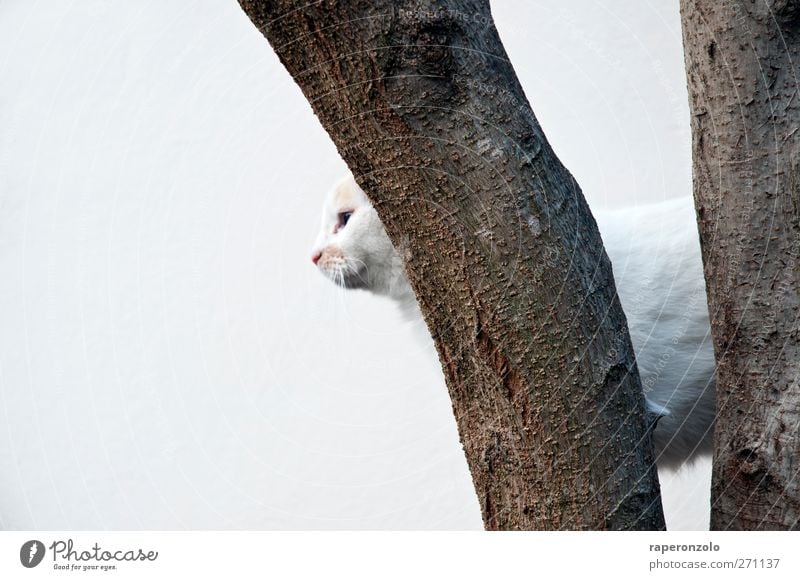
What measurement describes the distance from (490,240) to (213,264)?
1106mm

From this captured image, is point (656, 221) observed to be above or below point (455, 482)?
above

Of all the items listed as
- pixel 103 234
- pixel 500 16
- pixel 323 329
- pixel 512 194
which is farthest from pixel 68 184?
pixel 512 194

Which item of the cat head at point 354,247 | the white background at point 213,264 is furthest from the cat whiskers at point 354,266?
the white background at point 213,264

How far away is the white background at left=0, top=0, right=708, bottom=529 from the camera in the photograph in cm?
150

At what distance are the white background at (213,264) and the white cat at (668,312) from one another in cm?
48

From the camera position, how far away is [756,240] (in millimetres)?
769

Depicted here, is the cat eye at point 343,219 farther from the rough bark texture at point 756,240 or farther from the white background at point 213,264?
the rough bark texture at point 756,240

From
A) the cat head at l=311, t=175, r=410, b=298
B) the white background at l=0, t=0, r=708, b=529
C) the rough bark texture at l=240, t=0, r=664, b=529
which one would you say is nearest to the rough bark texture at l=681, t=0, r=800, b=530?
the rough bark texture at l=240, t=0, r=664, b=529

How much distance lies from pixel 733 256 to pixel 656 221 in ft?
1.08

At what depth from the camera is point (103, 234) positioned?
5.17ft

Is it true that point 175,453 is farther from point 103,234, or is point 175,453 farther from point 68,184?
point 68,184

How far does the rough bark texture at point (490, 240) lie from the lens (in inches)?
24.1

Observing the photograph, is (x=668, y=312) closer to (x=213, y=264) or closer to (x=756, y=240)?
(x=756, y=240)
